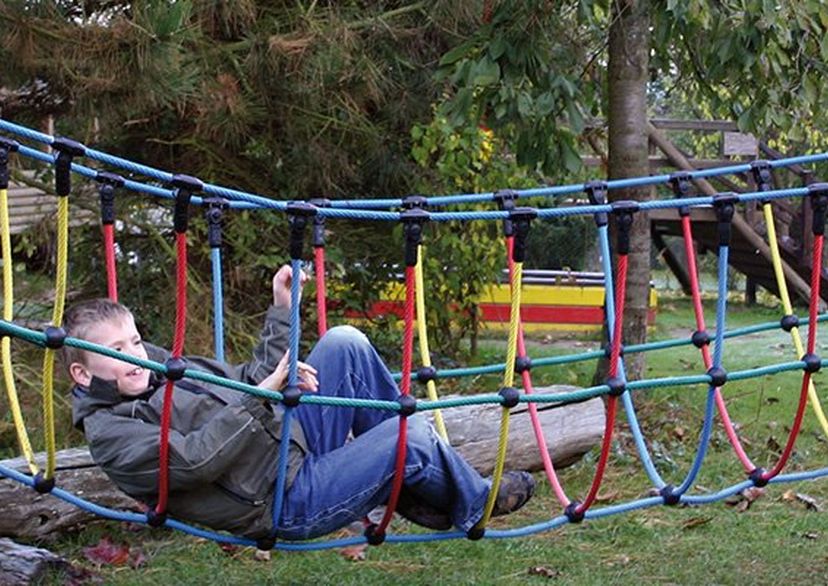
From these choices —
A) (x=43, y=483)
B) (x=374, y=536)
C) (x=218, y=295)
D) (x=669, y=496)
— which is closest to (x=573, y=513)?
(x=669, y=496)

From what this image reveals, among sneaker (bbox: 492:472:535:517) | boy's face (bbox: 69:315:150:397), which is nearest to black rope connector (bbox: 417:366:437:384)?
sneaker (bbox: 492:472:535:517)

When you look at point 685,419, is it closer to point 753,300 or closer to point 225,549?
point 225,549

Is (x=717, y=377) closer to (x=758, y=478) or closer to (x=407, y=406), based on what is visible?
(x=758, y=478)

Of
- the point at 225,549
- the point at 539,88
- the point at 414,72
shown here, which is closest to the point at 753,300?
the point at 414,72

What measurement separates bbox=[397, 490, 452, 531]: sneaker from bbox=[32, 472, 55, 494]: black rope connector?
0.94m

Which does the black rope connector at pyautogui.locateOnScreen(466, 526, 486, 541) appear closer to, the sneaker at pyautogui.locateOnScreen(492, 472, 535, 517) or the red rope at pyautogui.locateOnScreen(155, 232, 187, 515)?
the sneaker at pyautogui.locateOnScreen(492, 472, 535, 517)

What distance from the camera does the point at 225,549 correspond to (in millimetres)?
4785

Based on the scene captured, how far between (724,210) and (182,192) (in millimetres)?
1517

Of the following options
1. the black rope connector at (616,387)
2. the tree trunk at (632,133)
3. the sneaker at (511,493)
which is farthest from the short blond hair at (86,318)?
the tree trunk at (632,133)

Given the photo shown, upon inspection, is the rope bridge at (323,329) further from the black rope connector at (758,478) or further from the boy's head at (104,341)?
the boy's head at (104,341)

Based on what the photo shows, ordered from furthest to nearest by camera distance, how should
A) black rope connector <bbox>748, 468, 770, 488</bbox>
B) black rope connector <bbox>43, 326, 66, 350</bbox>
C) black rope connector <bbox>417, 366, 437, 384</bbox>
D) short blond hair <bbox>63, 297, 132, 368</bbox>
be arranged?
black rope connector <bbox>417, 366, 437, 384</bbox> < black rope connector <bbox>748, 468, 770, 488</bbox> < short blond hair <bbox>63, 297, 132, 368</bbox> < black rope connector <bbox>43, 326, 66, 350</bbox>

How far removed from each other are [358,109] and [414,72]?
627 millimetres

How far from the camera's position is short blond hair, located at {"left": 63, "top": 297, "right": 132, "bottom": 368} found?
3453 mm

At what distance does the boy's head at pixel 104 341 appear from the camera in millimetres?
3457
